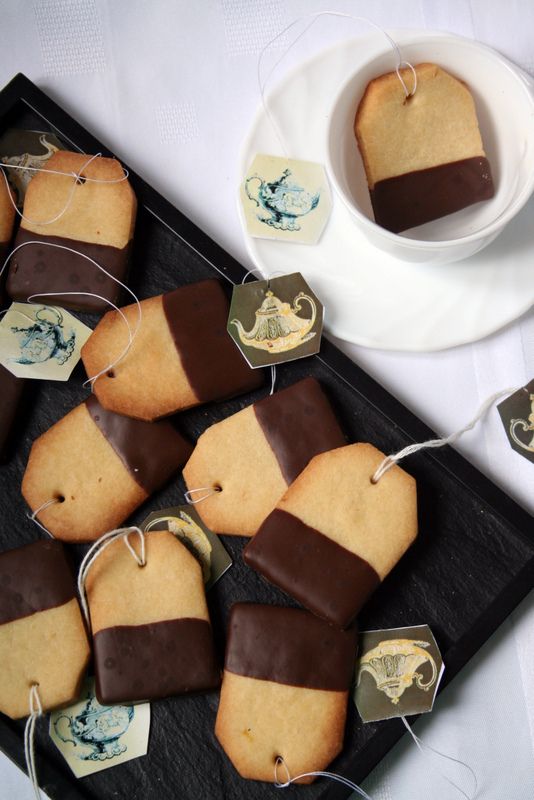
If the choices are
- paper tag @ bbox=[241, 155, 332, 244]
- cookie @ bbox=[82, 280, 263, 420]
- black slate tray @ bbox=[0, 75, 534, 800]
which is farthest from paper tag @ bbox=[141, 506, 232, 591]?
paper tag @ bbox=[241, 155, 332, 244]

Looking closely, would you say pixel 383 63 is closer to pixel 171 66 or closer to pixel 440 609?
pixel 171 66

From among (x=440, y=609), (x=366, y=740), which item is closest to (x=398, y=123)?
(x=440, y=609)

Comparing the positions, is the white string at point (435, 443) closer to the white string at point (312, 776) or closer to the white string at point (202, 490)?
the white string at point (202, 490)

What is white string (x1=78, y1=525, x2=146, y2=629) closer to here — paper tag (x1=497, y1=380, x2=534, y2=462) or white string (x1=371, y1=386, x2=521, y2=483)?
white string (x1=371, y1=386, x2=521, y2=483)

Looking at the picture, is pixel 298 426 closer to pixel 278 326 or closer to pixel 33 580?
pixel 278 326

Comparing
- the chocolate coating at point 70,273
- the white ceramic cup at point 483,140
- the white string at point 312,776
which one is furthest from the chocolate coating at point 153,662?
the white ceramic cup at point 483,140

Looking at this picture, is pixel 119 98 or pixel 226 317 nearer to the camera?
pixel 226 317
